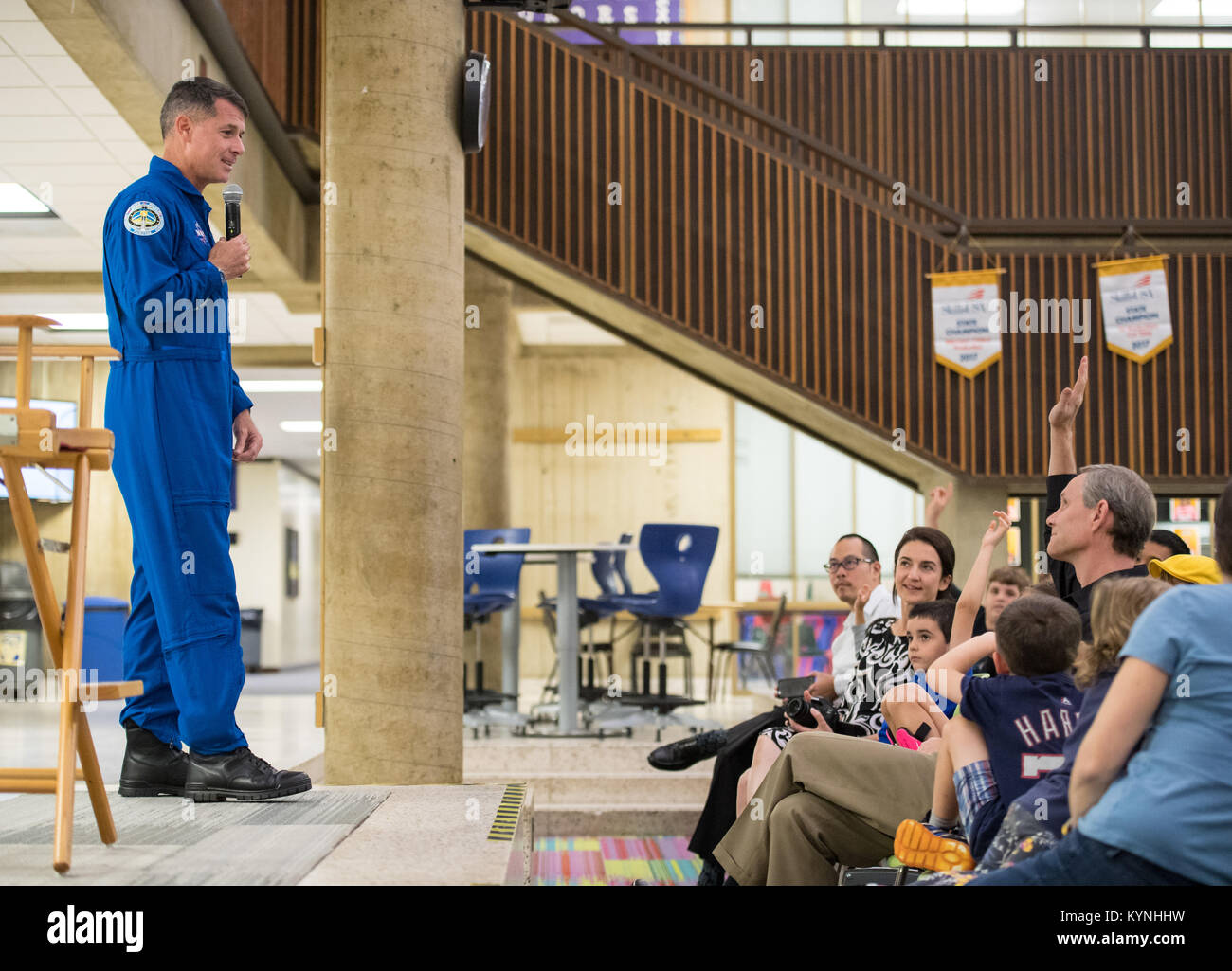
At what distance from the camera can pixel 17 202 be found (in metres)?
6.95

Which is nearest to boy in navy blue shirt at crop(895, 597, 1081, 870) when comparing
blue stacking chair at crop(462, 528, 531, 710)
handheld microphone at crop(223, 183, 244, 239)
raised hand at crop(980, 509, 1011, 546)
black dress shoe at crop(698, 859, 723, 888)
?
raised hand at crop(980, 509, 1011, 546)

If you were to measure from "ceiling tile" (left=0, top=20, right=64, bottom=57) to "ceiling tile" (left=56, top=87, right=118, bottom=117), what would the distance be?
0.34 meters

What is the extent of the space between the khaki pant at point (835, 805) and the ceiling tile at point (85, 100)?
4302 millimetres

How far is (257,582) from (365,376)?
11667 mm

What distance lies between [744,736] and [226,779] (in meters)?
1.67

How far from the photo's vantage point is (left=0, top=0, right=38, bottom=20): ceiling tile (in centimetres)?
436

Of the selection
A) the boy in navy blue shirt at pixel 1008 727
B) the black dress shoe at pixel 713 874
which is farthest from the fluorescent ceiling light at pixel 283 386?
the boy in navy blue shirt at pixel 1008 727

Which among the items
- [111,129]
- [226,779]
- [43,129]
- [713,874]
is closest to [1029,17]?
[111,129]

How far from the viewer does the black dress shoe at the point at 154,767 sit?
279cm

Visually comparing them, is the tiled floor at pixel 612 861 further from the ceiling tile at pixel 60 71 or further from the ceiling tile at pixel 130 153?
the ceiling tile at pixel 130 153

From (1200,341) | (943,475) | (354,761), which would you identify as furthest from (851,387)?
(354,761)

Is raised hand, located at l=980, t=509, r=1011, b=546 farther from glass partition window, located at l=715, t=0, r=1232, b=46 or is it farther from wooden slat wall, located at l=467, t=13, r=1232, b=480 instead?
glass partition window, located at l=715, t=0, r=1232, b=46

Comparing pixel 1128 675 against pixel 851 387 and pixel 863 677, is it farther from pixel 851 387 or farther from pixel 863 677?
pixel 851 387

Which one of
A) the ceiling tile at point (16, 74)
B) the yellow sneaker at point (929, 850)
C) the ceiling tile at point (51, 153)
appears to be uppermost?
the ceiling tile at point (16, 74)
